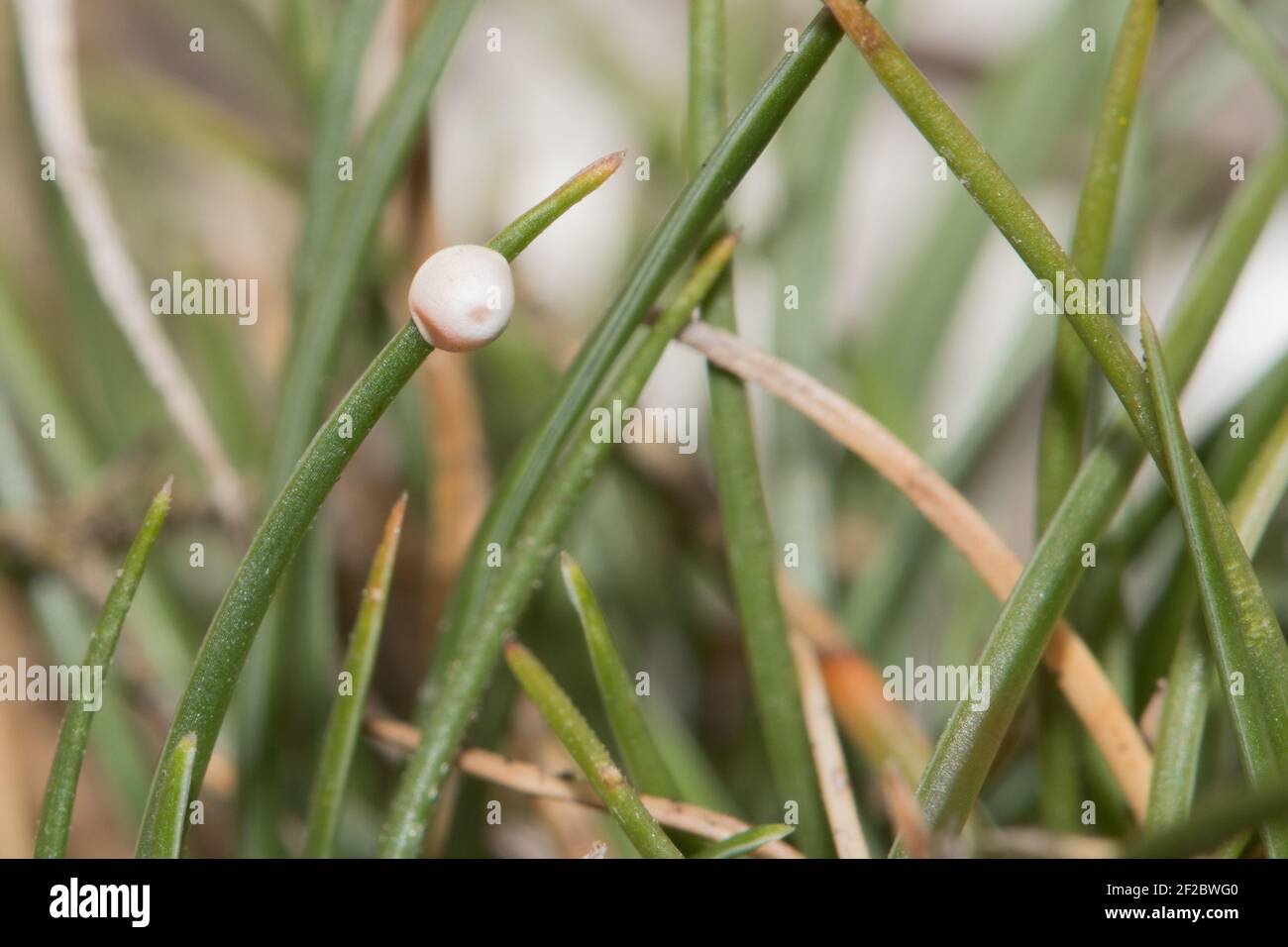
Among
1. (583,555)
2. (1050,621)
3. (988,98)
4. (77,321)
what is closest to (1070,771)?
(1050,621)

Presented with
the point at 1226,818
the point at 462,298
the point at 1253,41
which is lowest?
the point at 1226,818

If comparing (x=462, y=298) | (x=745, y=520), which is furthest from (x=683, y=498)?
(x=462, y=298)

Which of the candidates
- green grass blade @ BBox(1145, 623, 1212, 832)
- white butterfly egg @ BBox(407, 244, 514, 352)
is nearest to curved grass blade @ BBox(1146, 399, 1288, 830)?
green grass blade @ BBox(1145, 623, 1212, 832)

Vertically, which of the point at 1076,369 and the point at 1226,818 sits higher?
the point at 1076,369

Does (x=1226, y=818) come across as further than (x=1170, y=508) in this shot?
No

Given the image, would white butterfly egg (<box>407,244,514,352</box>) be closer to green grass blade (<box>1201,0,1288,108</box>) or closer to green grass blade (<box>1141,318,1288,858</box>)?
green grass blade (<box>1141,318,1288,858</box>)

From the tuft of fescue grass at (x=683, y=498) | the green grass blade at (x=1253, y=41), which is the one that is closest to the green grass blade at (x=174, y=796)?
the tuft of fescue grass at (x=683, y=498)

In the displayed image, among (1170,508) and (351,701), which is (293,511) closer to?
(351,701)
